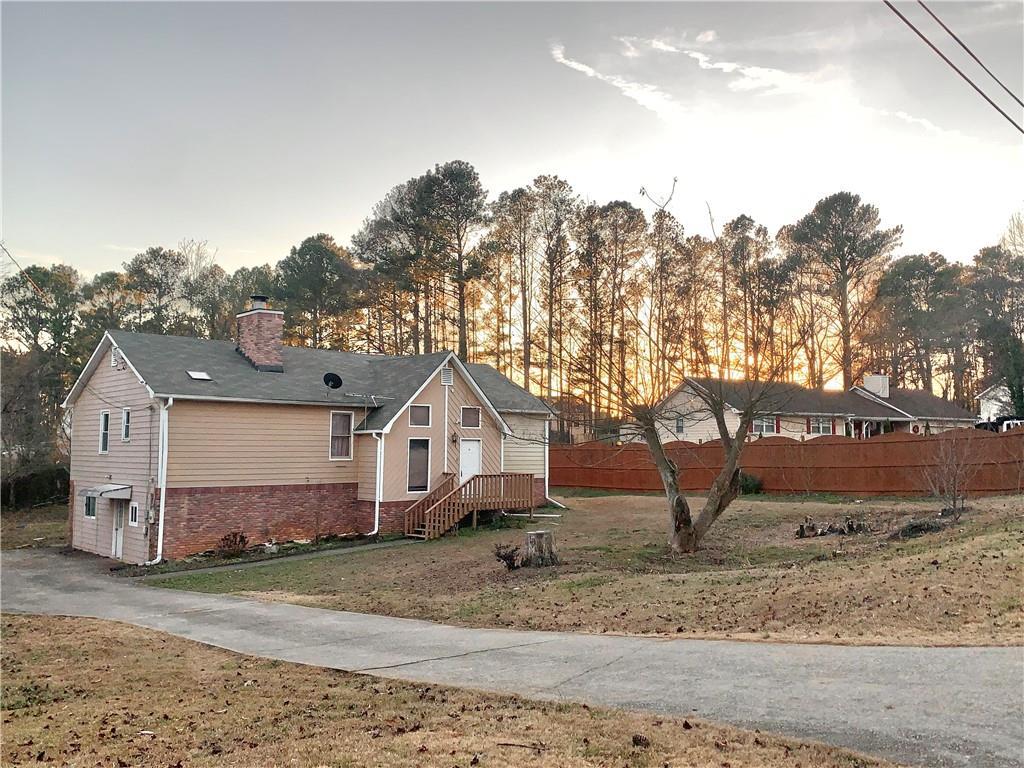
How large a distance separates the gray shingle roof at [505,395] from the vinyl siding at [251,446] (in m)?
6.18

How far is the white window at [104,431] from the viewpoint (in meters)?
22.0

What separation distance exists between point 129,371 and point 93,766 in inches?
696

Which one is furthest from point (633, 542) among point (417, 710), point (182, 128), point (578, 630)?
point (182, 128)

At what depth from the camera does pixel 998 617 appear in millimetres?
7703

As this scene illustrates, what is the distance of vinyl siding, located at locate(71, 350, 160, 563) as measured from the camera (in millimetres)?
19484

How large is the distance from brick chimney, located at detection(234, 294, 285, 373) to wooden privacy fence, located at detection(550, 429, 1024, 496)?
12246mm

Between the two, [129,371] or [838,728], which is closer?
[838,728]

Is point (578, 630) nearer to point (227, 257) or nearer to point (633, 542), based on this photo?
point (633, 542)

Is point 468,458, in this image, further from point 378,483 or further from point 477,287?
point 477,287

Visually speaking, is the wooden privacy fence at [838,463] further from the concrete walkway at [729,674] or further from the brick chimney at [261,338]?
the concrete walkway at [729,674]

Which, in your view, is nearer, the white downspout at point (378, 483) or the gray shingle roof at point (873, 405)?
the white downspout at point (378, 483)

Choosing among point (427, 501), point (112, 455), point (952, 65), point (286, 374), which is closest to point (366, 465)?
point (427, 501)

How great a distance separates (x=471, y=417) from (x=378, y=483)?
427 centimetres

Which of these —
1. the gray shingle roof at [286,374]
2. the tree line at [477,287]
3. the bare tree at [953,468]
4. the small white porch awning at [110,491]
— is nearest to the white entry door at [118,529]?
the small white porch awning at [110,491]
